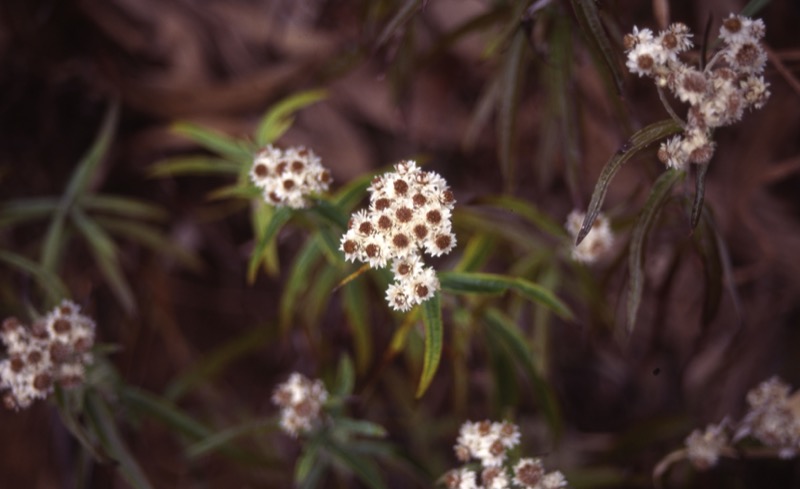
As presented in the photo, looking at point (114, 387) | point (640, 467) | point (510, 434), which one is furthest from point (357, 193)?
point (640, 467)

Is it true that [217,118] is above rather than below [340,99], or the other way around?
below

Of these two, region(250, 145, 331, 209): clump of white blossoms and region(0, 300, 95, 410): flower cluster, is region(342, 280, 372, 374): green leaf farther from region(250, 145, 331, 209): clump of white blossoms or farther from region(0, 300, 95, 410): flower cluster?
region(0, 300, 95, 410): flower cluster

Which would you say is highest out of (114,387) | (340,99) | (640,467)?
(340,99)

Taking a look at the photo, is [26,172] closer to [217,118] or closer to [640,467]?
[217,118]

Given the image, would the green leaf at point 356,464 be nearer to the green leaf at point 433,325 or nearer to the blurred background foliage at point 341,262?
the blurred background foliage at point 341,262

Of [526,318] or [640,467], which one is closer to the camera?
[640,467]

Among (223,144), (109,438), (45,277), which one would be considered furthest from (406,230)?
(45,277)

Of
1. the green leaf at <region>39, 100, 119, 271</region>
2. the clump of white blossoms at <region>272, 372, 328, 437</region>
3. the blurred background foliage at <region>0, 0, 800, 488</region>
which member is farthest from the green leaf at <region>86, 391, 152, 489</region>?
the green leaf at <region>39, 100, 119, 271</region>

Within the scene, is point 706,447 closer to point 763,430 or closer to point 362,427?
point 763,430
